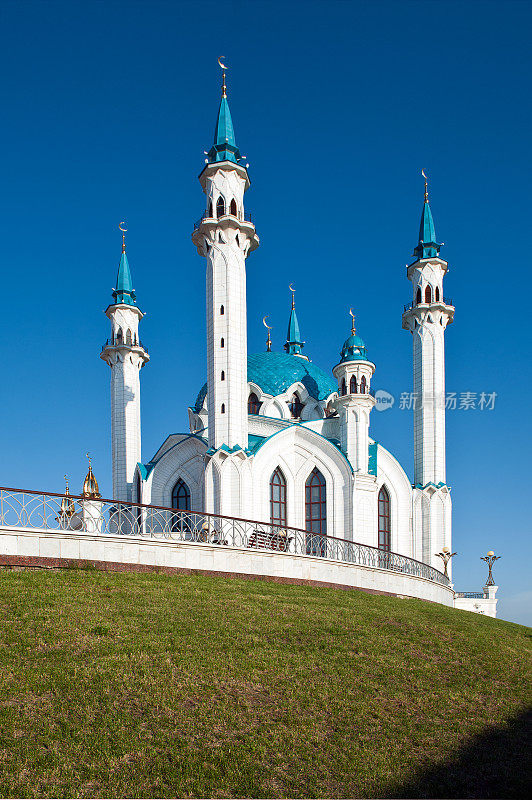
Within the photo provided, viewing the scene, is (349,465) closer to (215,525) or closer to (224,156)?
(215,525)

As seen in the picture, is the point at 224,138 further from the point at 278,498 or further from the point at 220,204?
the point at 278,498

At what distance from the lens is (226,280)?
27.3 metres

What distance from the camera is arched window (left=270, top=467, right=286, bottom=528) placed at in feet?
93.6

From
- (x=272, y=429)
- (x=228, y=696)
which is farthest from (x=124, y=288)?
(x=228, y=696)

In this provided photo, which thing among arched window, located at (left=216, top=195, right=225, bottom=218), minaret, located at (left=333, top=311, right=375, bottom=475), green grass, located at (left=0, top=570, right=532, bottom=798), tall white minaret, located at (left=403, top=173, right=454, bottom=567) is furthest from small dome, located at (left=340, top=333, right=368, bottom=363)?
green grass, located at (left=0, top=570, right=532, bottom=798)

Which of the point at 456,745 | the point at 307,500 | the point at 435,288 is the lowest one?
the point at 456,745

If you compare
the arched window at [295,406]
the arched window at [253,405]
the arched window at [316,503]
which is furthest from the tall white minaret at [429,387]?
the arched window at [253,405]

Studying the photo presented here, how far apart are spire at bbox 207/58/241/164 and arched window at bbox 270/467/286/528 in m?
12.6

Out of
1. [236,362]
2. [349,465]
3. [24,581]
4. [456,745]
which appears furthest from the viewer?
[349,465]

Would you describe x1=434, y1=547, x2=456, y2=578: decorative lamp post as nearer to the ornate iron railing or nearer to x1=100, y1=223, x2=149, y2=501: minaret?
the ornate iron railing

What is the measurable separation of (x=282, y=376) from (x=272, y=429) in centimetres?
451

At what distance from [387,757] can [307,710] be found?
48.9 inches

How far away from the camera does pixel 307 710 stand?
933 cm

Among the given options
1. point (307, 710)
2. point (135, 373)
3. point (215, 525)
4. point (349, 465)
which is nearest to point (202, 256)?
point (135, 373)
